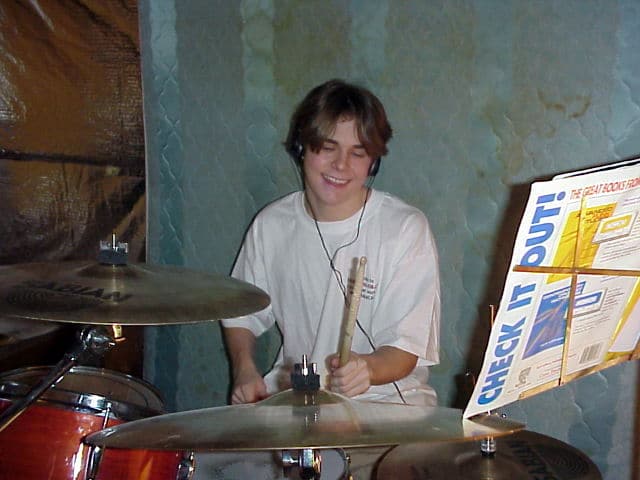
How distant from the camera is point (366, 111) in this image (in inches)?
72.2

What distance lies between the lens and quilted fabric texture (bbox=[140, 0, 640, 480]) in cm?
179

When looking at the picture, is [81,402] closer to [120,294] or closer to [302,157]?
[120,294]

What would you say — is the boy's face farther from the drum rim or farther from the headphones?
the drum rim

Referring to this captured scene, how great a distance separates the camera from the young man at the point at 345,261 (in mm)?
1783

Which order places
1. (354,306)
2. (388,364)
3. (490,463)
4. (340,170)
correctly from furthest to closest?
1. (340,170)
2. (388,364)
3. (490,463)
4. (354,306)

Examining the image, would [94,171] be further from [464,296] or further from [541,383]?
[541,383]

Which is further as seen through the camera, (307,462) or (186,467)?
(186,467)

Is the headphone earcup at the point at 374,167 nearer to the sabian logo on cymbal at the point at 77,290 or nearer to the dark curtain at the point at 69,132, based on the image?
the dark curtain at the point at 69,132

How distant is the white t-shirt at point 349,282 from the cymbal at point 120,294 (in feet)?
1.63

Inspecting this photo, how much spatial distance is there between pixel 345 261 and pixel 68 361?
0.83 meters

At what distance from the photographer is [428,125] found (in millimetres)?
1946

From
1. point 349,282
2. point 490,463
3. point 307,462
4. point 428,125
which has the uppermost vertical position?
point 428,125

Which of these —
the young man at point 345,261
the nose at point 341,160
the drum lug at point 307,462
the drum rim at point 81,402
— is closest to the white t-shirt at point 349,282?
the young man at point 345,261

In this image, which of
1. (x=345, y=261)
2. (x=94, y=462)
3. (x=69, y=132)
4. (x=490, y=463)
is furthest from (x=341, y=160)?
(x=94, y=462)
